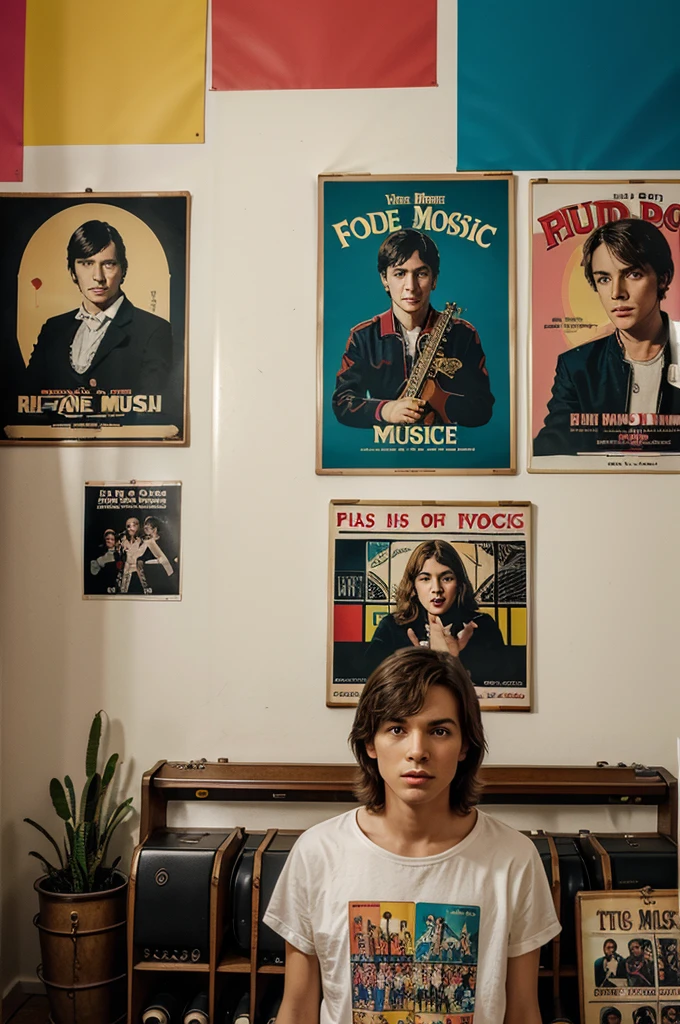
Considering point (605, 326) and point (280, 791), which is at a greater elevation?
point (605, 326)

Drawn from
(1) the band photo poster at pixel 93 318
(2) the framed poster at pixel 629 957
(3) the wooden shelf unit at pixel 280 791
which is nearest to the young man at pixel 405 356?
(1) the band photo poster at pixel 93 318

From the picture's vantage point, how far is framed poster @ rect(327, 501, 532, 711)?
10.5 feet

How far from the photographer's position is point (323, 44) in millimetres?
3303

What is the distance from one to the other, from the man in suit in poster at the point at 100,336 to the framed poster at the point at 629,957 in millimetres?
2214

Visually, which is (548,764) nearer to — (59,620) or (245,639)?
(245,639)

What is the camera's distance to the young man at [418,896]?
78.2 inches

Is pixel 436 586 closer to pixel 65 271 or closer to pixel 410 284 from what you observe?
pixel 410 284

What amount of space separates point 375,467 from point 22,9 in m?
2.06

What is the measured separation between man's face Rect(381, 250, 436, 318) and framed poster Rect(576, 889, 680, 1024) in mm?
1939

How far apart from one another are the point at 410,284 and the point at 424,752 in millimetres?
1825

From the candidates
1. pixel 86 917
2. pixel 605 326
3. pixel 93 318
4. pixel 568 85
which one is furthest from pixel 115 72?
pixel 86 917

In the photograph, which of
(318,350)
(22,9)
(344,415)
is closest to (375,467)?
(344,415)

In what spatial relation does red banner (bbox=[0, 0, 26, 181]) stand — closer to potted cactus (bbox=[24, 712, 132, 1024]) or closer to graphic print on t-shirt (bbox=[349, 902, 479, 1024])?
potted cactus (bbox=[24, 712, 132, 1024])

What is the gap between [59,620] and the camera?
333cm
